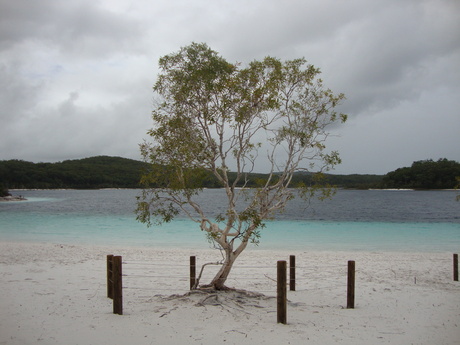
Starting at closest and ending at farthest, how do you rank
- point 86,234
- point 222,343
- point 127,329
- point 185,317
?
point 222,343 < point 127,329 < point 185,317 < point 86,234

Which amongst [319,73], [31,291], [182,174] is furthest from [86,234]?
[319,73]

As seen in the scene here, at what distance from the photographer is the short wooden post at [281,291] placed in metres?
7.55

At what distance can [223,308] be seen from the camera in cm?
842

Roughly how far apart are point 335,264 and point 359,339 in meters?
9.92

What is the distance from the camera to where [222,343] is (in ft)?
22.0

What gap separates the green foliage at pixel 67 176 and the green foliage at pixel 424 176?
316 feet

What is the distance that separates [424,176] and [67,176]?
130m

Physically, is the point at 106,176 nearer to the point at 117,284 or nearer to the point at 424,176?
the point at 424,176

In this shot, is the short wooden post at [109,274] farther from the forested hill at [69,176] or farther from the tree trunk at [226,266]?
the forested hill at [69,176]

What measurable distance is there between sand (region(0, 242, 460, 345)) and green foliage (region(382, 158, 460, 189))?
11143cm

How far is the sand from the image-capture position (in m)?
7.09

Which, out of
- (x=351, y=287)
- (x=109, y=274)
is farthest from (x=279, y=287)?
(x=109, y=274)

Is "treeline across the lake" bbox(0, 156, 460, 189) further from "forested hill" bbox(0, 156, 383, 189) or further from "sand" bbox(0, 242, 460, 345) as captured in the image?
"sand" bbox(0, 242, 460, 345)

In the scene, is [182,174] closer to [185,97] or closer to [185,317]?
[185,97]
